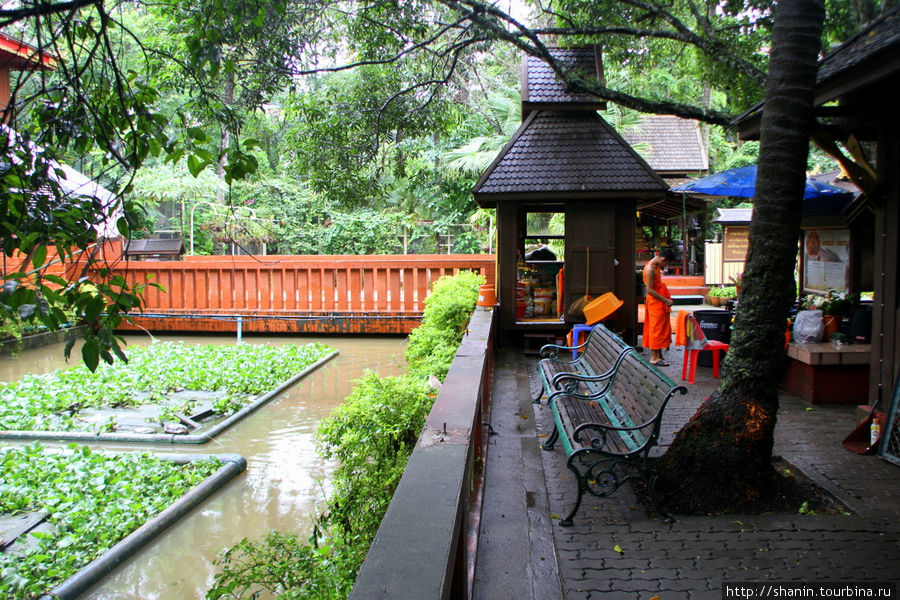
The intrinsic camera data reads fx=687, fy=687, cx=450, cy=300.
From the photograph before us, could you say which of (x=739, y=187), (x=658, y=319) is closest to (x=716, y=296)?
(x=739, y=187)

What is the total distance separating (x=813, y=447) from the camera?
596 cm

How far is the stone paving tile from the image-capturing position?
3.74m

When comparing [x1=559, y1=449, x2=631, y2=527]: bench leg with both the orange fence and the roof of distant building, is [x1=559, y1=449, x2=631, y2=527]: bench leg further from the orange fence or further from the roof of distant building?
the orange fence

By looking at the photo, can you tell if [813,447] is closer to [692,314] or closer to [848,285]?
[692,314]

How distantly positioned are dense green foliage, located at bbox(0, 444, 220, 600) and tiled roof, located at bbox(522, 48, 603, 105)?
7056 mm

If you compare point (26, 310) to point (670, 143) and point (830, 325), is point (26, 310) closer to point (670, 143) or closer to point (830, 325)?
point (830, 325)

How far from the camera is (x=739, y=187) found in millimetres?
10148

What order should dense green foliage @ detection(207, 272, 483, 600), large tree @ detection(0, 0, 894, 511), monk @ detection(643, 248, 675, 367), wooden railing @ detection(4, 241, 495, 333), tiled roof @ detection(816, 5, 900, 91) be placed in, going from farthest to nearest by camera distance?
wooden railing @ detection(4, 241, 495, 333)
monk @ detection(643, 248, 675, 367)
tiled roof @ detection(816, 5, 900, 91)
dense green foliage @ detection(207, 272, 483, 600)
large tree @ detection(0, 0, 894, 511)

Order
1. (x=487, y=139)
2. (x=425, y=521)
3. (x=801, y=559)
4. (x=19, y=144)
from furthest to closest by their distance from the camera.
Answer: (x=487, y=139), (x=801, y=559), (x=19, y=144), (x=425, y=521)

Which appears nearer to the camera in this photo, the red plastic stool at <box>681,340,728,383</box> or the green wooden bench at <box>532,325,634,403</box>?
the green wooden bench at <box>532,325,634,403</box>

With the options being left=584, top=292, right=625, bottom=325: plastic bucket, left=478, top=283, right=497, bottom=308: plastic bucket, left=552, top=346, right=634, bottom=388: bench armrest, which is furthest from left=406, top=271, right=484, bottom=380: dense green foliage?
left=584, top=292, right=625, bottom=325: plastic bucket

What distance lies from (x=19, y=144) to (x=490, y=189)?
7.28m

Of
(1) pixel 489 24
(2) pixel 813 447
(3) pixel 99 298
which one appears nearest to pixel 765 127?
(2) pixel 813 447

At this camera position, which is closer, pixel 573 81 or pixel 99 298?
pixel 99 298
